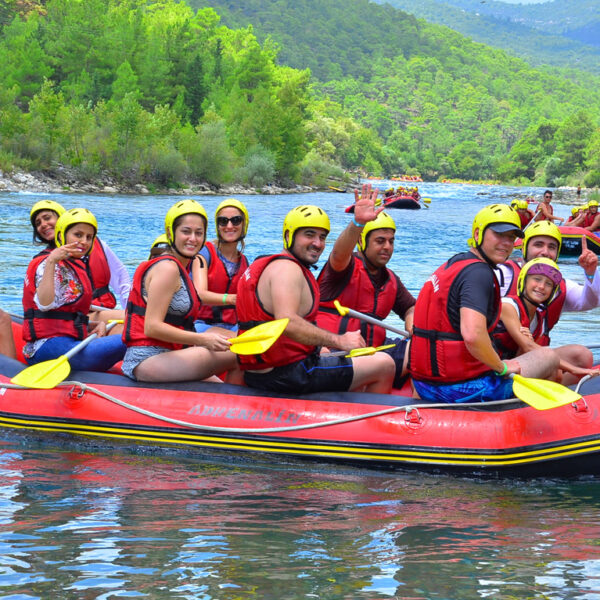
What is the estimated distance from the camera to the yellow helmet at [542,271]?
17.2 ft

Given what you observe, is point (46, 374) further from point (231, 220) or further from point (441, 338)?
point (441, 338)

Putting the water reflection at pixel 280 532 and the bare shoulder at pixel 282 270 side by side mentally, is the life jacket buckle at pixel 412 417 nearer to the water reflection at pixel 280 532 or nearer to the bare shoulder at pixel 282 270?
the water reflection at pixel 280 532

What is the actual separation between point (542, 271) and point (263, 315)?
178cm

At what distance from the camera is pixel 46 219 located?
596 centimetres

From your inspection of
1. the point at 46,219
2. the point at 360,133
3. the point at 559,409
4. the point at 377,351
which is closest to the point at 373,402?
the point at 377,351

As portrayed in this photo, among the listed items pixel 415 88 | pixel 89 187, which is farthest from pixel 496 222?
pixel 415 88

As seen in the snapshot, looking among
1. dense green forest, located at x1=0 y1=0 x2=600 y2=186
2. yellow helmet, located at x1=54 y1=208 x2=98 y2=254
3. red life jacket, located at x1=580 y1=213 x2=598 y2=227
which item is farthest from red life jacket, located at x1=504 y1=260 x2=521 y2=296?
dense green forest, located at x1=0 y1=0 x2=600 y2=186

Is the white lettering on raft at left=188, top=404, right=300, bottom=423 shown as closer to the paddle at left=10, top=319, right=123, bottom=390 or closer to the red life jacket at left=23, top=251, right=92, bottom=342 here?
the paddle at left=10, top=319, right=123, bottom=390

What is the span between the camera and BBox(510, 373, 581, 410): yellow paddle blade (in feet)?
14.3

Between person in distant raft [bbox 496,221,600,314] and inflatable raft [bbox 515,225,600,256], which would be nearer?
person in distant raft [bbox 496,221,600,314]

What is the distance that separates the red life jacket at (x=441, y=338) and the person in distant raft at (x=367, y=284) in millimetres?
796

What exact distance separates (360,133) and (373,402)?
320 feet

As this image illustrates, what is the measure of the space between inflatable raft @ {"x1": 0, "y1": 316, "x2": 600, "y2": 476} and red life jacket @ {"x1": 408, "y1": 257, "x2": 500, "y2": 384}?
8.3 inches

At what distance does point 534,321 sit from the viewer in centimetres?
539
